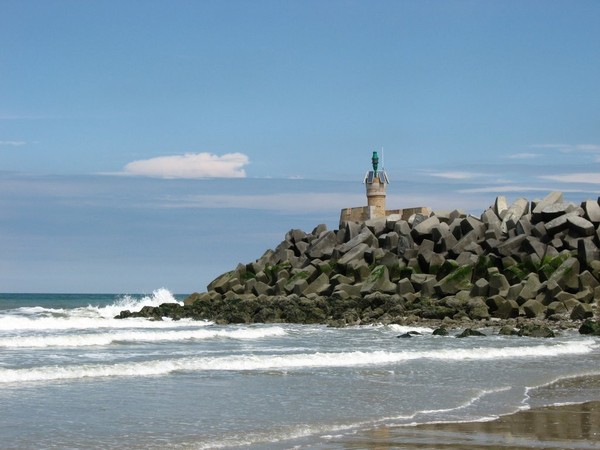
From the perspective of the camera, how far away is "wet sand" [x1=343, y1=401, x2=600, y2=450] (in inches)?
289

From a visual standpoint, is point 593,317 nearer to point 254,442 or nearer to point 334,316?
point 334,316

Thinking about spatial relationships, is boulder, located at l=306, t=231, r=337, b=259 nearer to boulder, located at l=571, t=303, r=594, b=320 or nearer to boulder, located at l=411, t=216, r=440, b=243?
boulder, located at l=411, t=216, r=440, b=243

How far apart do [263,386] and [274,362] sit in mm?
2612

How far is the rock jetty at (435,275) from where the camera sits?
74.7 feet

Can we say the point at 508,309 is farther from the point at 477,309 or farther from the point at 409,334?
the point at 409,334

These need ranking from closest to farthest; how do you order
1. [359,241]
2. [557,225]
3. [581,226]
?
1. [581,226]
2. [557,225]
3. [359,241]

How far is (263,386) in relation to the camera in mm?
11383

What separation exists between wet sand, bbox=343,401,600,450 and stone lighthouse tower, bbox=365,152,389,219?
26177mm

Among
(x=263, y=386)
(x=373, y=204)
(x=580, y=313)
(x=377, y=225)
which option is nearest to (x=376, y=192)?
(x=373, y=204)

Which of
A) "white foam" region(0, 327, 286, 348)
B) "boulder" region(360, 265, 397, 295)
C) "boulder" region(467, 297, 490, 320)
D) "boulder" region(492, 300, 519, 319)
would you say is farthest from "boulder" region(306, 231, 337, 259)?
"boulder" region(492, 300, 519, 319)

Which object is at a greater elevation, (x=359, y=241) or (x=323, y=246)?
(x=359, y=241)

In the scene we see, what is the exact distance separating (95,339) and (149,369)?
20.2 feet

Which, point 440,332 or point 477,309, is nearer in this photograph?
point 440,332

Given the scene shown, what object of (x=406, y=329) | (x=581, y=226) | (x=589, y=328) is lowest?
(x=406, y=329)
